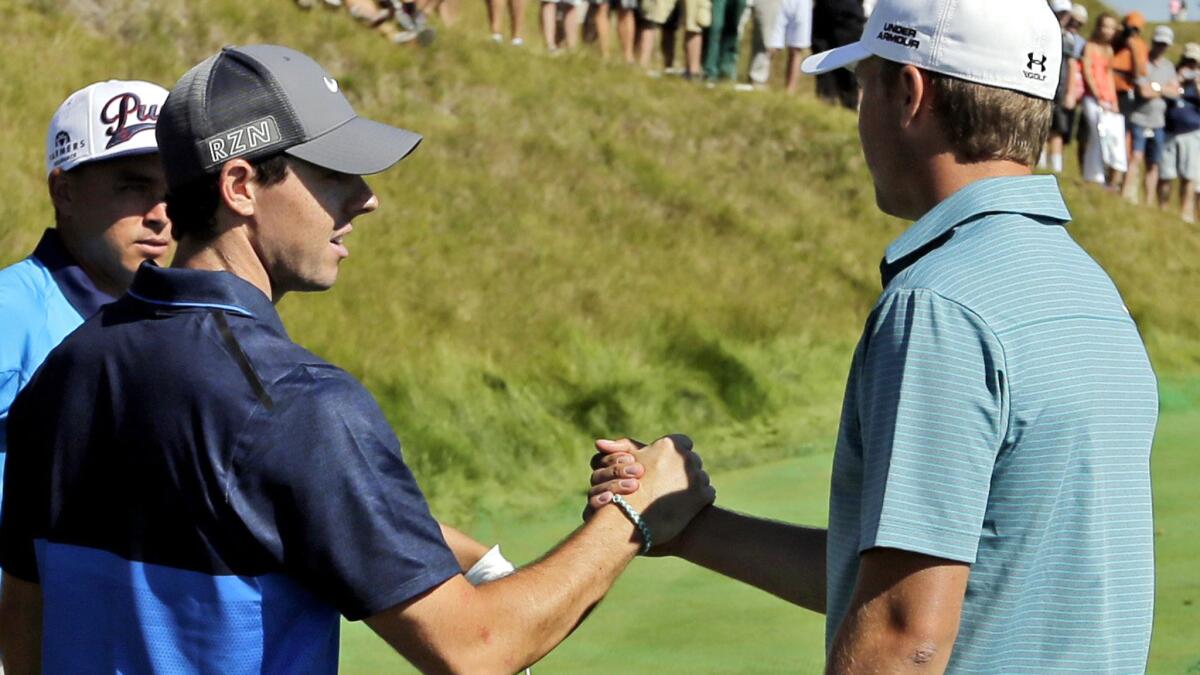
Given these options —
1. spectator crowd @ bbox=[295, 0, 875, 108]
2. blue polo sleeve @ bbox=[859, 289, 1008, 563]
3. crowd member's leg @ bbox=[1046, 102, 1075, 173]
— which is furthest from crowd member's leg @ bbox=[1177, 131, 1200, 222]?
blue polo sleeve @ bbox=[859, 289, 1008, 563]

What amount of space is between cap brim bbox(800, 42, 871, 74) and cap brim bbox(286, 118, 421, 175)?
0.76 m

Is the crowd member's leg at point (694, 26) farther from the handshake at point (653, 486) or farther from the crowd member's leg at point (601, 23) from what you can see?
the handshake at point (653, 486)

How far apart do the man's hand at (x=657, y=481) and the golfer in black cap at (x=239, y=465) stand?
16.4 inches

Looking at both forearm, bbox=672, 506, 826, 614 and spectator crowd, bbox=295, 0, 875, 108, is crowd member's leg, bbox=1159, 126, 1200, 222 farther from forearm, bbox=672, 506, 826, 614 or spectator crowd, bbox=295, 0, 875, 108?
forearm, bbox=672, 506, 826, 614

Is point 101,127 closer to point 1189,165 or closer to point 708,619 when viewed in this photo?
point 708,619

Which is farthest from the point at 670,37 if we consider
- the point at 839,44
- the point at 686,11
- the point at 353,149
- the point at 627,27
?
the point at 353,149

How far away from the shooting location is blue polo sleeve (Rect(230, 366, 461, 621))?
97.4 inches

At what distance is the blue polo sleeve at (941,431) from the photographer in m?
2.36

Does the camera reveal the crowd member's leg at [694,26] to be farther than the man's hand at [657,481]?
Yes

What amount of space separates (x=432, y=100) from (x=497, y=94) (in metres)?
0.59

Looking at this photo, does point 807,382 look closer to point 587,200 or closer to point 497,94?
point 587,200

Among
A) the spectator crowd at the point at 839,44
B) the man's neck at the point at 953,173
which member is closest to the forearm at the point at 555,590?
the man's neck at the point at 953,173

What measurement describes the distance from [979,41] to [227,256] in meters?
1.23

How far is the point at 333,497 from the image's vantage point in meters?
2.49
